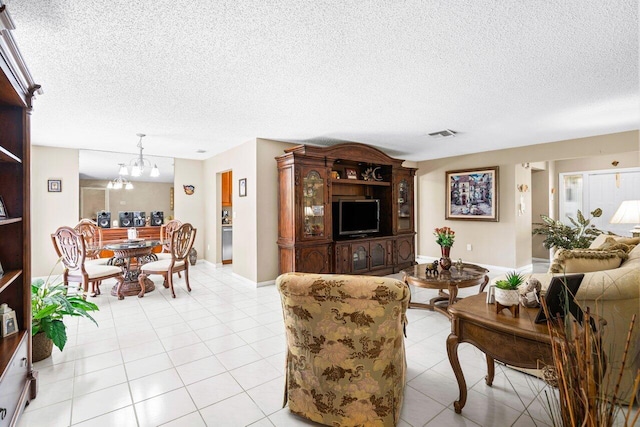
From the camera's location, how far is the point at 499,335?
1.61 meters

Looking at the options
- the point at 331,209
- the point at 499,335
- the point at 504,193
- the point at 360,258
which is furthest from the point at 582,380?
the point at 504,193

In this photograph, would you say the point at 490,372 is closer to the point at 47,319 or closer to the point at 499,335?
the point at 499,335

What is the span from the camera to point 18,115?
1956 millimetres

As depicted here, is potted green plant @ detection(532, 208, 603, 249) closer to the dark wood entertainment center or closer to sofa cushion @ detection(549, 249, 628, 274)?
the dark wood entertainment center

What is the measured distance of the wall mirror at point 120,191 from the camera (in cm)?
700

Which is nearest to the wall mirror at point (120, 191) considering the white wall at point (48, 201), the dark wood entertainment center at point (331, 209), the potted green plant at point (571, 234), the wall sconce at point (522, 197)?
the white wall at point (48, 201)

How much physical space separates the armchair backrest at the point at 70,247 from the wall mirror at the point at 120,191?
9.48 ft

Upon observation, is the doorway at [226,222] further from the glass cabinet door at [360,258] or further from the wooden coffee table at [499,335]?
the wooden coffee table at [499,335]

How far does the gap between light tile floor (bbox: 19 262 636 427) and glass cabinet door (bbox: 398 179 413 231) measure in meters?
2.70

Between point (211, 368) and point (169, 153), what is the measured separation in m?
4.70

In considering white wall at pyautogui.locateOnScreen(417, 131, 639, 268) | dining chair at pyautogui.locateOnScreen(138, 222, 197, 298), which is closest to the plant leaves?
dining chair at pyautogui.locateOnScreen(138, 222, 197, 298)

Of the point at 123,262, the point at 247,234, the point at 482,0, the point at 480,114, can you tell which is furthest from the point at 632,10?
the point at 123,262

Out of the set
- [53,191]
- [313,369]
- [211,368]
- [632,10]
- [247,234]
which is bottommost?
[211,368]

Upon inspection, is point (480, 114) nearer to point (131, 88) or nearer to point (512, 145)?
point (512, 145)
